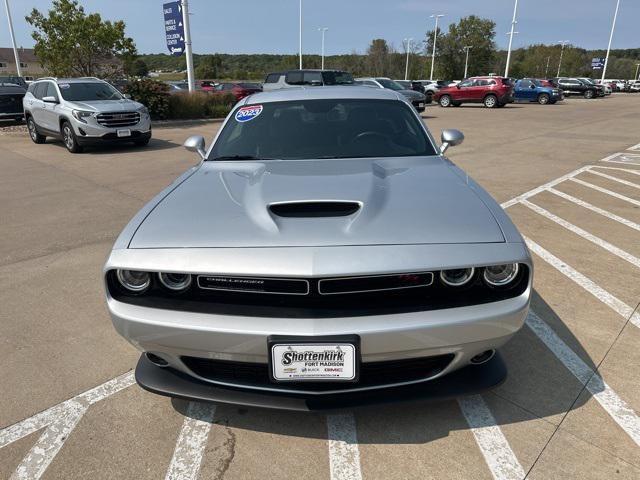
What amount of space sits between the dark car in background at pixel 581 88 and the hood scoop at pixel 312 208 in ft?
144

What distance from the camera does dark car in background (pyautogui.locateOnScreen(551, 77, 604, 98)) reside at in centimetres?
3928

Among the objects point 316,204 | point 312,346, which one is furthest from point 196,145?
point 312,346

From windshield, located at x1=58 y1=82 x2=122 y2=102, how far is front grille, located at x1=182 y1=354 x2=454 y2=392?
10754 mm

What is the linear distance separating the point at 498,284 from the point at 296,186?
1.16 meters

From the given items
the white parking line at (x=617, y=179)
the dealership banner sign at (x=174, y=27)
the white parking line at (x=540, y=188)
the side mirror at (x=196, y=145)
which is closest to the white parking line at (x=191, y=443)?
the side mirror at (x=196, y=145)

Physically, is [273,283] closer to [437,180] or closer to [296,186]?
[296,186]

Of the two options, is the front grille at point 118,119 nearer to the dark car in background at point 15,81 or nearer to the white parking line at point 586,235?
the white parking line at point 586,235

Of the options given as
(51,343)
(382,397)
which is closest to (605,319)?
(382,397)

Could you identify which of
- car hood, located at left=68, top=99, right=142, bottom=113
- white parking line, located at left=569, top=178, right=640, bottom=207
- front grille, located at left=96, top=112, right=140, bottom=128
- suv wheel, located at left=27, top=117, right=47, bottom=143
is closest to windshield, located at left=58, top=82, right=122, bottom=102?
car hood, located at left=68, top=99, right=142, bottom=113

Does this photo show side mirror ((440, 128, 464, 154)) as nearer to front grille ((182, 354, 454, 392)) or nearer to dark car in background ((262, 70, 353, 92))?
front grille ((182, 354, 454, 392))

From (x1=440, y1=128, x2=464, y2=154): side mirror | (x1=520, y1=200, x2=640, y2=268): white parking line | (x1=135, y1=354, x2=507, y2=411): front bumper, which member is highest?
(x1=440, y1=128, x2=464, y2=154): side mirror

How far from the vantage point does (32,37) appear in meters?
18.8

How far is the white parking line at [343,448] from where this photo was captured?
2.07 m

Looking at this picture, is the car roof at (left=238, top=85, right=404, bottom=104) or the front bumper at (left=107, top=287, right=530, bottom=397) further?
the car roof at (left=238, top=85, right=404, bottom=104)
